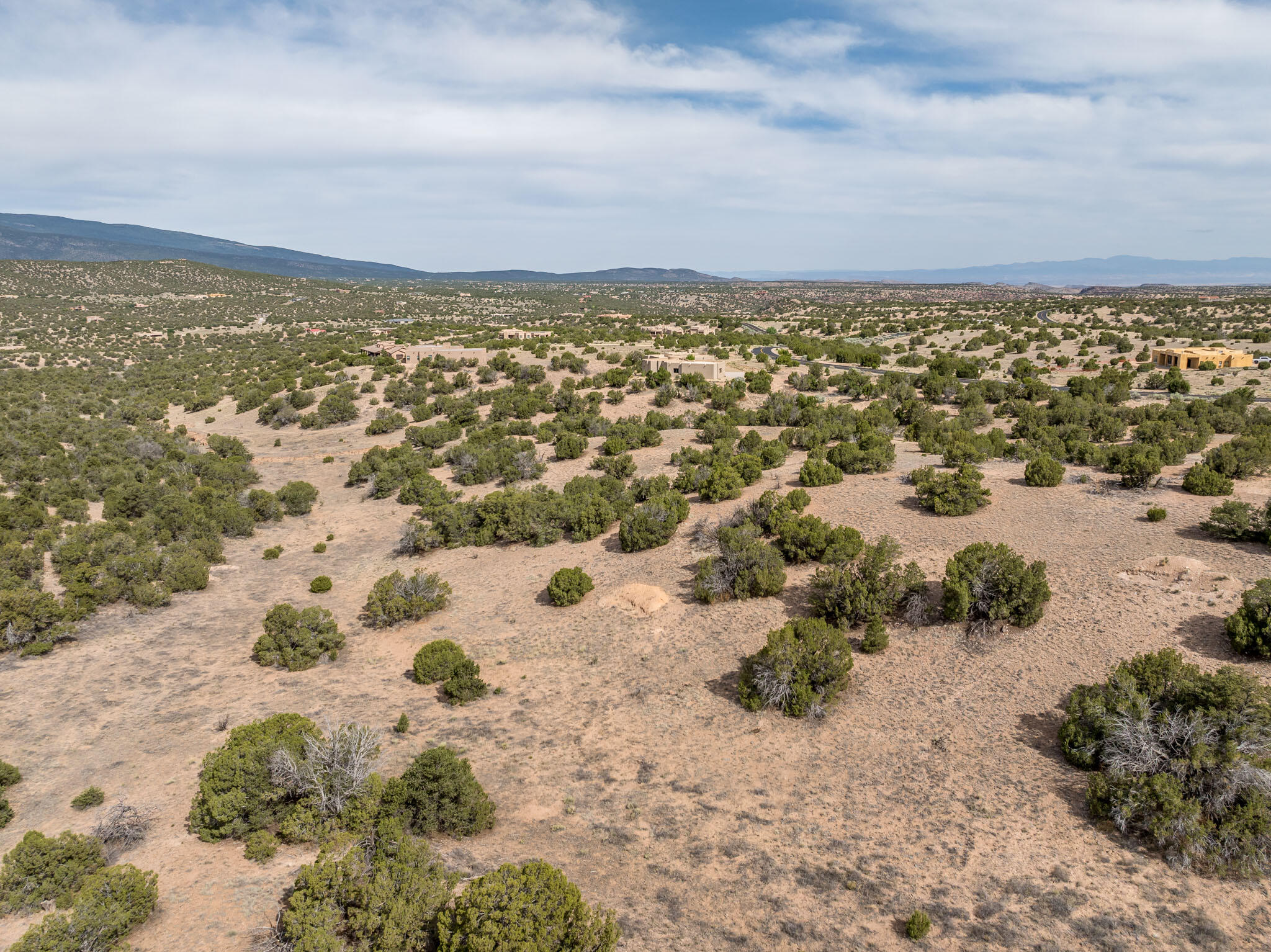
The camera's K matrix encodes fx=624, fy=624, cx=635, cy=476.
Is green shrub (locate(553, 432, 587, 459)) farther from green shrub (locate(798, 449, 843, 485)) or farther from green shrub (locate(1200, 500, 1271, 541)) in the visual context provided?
green shrub (locate(1200, 500, 1271, 541))

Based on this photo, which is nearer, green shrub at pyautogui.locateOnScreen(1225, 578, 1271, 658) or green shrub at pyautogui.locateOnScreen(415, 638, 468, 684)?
green shrub at pyautogui.locateOnScreen(1225, 578, 1271, 658)

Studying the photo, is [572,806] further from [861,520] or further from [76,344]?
[76,344]

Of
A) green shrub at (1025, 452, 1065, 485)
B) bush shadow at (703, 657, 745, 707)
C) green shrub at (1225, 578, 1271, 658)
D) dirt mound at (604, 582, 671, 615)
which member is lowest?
bush shadow at (703, 657, 745, 707)

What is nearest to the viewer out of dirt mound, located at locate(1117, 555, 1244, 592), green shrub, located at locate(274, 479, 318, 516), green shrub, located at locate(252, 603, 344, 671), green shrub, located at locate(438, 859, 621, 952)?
green shrub, located at locate(438, 859, 621, 952)

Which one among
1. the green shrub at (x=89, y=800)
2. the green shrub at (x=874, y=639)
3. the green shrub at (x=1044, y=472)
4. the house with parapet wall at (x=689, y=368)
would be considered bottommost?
the green shrub at (x=89, y=800)

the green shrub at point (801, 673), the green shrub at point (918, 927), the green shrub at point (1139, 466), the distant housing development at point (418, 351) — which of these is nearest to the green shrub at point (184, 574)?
the green shrub at point (801, 673)

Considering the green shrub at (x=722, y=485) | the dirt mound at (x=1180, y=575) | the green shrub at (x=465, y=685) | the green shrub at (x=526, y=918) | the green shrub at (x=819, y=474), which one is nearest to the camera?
the green shrub at (x=526, y=918)

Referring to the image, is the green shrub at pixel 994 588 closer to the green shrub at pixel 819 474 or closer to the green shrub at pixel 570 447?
the green shrub at pixel 819 474

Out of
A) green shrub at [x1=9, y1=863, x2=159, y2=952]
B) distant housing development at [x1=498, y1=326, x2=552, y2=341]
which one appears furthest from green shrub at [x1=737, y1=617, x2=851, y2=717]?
distant housing development at [x1=498, y1=326, x2=552, y2=341]
